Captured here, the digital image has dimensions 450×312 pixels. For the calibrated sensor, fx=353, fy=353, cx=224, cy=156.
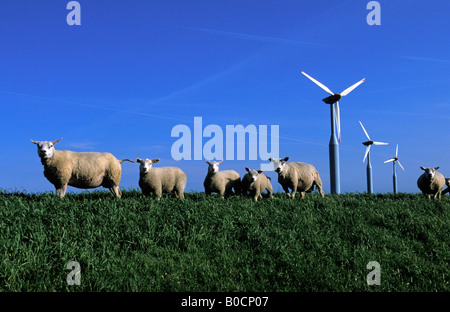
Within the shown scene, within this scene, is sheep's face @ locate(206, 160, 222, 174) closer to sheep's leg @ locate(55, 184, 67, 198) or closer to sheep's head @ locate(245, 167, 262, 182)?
sheep's head @ locate(245, 167, 262, 182)

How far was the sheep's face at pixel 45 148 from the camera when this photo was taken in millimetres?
11102

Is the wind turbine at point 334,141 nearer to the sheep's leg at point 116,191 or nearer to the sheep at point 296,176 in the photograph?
the sheep at point 296,176

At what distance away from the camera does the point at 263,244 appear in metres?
7.71

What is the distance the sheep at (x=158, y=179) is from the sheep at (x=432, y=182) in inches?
525

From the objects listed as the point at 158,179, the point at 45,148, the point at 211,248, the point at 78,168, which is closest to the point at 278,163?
the point at 158,179

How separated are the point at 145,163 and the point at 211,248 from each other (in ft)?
Result: 18.9

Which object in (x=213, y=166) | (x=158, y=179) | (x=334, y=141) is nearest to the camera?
(x=158, y=179)

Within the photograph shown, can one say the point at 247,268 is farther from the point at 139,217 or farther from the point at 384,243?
the point at 384,243

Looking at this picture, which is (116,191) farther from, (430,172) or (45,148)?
(430,172)

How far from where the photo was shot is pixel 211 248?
760 centimetres

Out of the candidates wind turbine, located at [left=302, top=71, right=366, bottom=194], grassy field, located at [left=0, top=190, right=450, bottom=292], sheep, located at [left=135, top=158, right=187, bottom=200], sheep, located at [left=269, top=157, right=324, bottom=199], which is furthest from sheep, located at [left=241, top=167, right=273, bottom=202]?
wind turbine, located at [left=302, top=71, right=366, bottom=194]

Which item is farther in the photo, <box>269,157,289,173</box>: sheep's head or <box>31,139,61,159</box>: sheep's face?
<box>269,157,289,173</box>: sheep's head

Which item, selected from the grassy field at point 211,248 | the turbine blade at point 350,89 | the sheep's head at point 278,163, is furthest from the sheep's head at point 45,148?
the turbine blade at point 350,89

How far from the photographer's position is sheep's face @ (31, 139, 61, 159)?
11.1 m
